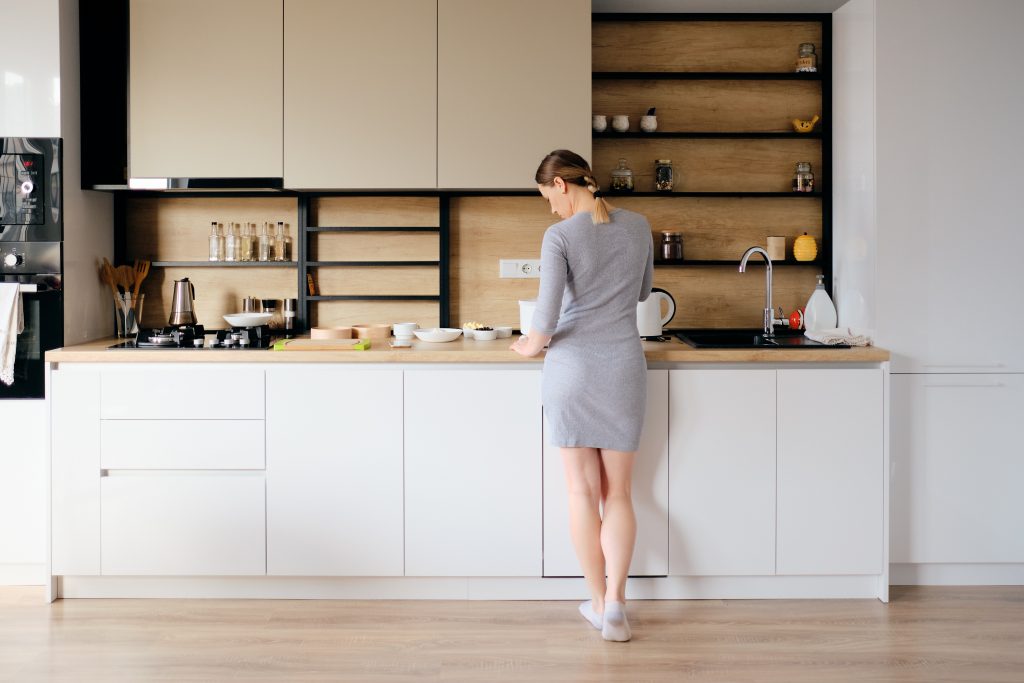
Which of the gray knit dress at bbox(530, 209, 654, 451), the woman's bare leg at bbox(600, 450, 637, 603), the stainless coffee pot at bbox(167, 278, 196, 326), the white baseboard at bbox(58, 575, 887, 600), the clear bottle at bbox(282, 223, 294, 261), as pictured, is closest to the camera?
the gray knit dress at bbox(530, 209, 654, 451)

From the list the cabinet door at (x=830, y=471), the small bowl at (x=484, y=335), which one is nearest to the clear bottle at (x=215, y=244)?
the small bowl at (x=484, y=335)

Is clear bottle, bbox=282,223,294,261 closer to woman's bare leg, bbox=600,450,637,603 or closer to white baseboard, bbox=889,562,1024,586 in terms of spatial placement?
woman's bare leg, bbox=600,450,637,603

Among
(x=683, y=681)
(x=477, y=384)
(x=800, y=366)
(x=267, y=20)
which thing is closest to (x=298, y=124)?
(x=267, y=20)

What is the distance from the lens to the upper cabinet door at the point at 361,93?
3.23 m

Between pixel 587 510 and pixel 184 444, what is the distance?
1370mm

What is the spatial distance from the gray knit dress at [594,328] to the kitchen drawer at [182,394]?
1.02 metres

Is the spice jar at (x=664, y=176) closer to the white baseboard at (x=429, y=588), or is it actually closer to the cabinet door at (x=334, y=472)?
the cabinet door at (x=334, y=472)

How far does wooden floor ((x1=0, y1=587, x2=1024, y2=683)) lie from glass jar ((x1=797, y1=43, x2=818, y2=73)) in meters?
2.07

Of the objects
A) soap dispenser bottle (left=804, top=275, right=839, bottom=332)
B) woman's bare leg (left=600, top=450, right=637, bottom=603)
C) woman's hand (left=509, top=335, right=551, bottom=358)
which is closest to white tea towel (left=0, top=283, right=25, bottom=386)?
woman's hand (left=509, top=335, right=551, bottom=358)

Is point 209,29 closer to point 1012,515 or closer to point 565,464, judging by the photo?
point 565,464

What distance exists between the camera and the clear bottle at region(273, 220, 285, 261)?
12.0ft

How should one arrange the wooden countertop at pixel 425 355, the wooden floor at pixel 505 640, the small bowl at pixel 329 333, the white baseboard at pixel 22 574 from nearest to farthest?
1. the wooden floor at pixel 505 640
2. the wooden countertop at pixel 425 355
3. the white baseboard at pixel 22 574
4. the small bowl at pixel 329 333

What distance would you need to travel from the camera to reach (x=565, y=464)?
110 inches

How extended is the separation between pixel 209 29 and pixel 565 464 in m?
2.06
